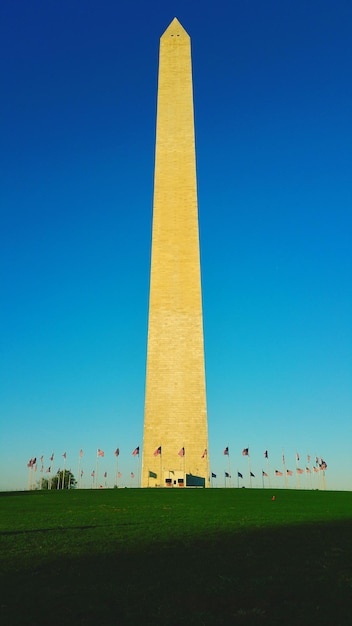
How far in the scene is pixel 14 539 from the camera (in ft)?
33.9

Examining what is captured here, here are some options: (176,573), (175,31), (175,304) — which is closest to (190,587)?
(176,573)

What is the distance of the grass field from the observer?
571 cm

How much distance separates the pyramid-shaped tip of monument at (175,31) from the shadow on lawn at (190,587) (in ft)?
170

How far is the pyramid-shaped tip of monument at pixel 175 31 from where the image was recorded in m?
51.2

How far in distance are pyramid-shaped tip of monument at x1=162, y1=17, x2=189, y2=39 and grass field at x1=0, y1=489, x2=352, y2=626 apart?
49.5m

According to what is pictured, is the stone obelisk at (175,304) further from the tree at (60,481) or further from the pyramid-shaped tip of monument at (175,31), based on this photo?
the tree at (60,481)

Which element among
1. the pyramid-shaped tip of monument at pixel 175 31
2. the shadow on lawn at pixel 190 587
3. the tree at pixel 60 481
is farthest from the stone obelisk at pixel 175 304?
the shadow on lawn at pixel 190 587

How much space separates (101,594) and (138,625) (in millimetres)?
1206

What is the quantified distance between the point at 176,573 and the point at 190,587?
0.81 metres

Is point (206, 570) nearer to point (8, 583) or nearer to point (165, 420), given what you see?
point (8, 583)

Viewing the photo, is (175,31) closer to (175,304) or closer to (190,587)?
(175,304)

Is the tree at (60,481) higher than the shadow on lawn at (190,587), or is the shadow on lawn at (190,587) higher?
the tree at (60,481)

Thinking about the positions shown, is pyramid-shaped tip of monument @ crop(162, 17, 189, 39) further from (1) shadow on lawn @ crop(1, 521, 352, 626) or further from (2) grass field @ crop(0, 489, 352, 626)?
(1) shadow on lawn @ crop(1, 521, 352, 626)

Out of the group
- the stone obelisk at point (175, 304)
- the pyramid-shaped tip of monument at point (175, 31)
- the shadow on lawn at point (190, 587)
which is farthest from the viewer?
the pyramid-shaped tip of monument at point (175, 31)
